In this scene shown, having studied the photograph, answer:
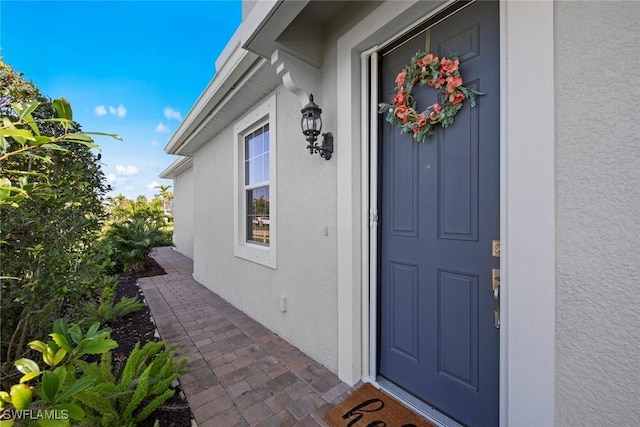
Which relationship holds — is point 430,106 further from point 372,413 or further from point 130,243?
point 130,243

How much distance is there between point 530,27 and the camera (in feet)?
3.97

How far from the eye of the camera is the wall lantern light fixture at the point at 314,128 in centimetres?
216

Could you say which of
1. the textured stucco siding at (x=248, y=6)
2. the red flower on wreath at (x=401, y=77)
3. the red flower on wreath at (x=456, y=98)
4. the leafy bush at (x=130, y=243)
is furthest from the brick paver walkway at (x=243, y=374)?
the textured stucco siding at (x=248, y=6)

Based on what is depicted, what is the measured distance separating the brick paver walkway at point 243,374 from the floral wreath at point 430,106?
2156 mm

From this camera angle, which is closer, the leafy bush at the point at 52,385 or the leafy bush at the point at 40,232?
the leafy bush at the point at 52,385

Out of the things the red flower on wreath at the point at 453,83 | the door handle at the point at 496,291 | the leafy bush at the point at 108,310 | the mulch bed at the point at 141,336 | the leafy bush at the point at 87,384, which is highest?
the red flower on wreath at the point at 453,83

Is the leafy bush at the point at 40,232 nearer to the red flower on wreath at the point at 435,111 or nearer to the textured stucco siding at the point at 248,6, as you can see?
the red flower on wreath at the point at 435,111

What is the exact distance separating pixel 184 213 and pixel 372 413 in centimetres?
961

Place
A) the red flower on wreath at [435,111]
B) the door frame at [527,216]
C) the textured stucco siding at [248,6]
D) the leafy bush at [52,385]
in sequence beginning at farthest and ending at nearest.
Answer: the textured stucco siding at [248,6] < the red flower on wreath at [435,111] < the door frame at [527,216] < the leafy bush at [52,385]

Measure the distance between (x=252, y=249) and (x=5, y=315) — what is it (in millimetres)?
2215

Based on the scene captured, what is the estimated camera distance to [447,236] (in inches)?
66.4

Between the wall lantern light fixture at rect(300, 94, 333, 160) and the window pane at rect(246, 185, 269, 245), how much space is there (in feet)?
4.76

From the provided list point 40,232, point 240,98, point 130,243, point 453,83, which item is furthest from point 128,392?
point 130,243

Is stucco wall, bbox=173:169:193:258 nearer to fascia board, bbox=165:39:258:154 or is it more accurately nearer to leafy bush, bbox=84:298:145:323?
fascia board, bbox=165:39:258:154
